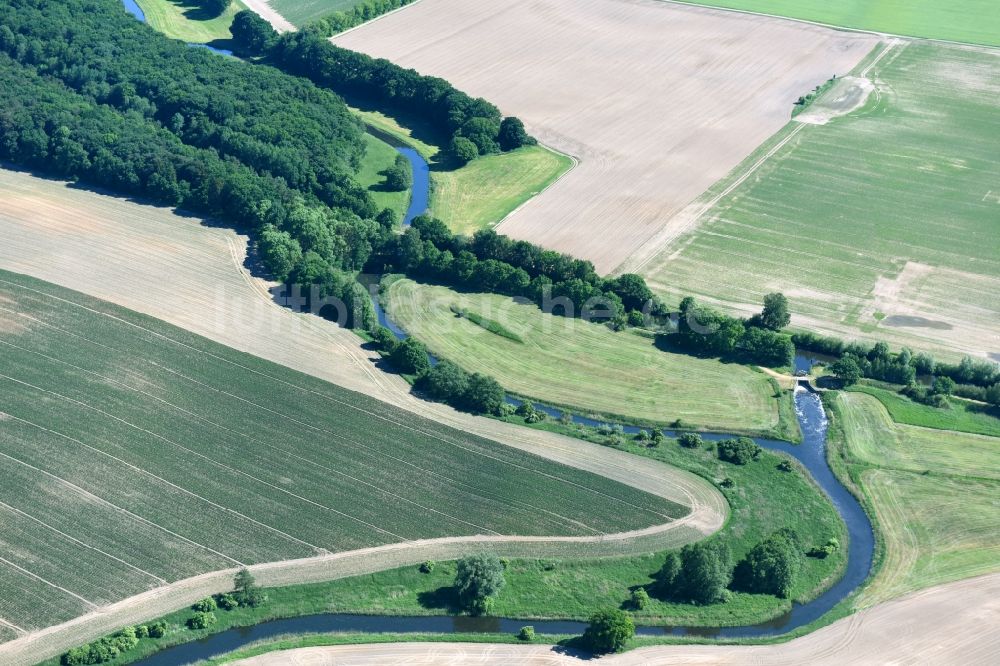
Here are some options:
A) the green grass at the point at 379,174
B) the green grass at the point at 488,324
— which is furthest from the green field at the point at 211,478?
the green grass at the point at 379,174

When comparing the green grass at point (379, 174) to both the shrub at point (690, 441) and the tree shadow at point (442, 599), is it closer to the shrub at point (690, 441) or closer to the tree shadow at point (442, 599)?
the shrub at point (690, 441)

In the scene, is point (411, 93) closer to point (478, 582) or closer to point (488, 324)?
point (488, 324)

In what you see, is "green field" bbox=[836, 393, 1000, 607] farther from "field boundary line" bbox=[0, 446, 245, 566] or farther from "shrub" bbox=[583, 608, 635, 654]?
"field boundary line" bbox=[0, 446, 245, 566]

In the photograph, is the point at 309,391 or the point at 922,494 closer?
the point at 922,494

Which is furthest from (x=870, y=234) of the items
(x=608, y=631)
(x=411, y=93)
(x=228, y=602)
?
(x=228, y=602)

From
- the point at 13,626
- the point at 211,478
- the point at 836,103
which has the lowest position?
the point at 13,626

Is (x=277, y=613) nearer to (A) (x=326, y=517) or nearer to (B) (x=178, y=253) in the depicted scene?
(A) (x=326, y=517)

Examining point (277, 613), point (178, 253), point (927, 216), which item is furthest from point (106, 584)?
point (927, 216)
